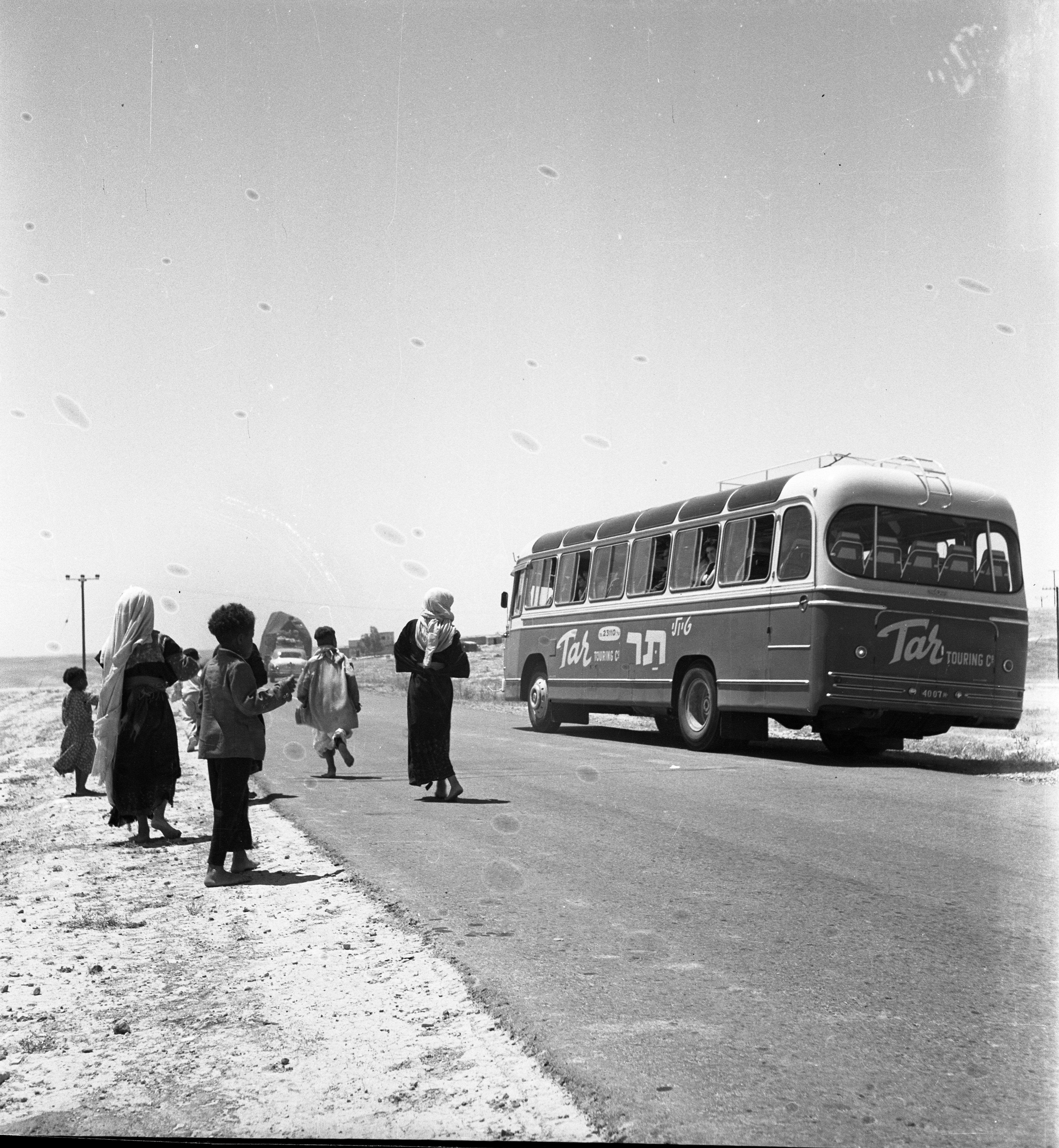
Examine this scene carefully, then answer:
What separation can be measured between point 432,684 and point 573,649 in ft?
33.9

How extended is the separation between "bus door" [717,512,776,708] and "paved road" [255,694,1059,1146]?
4.05 metres

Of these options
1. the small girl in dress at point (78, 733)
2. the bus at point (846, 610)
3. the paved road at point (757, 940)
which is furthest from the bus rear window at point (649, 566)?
the small girl in dress at point (78, 733)

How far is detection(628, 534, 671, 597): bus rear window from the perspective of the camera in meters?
18.5

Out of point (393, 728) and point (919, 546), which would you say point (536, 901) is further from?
point (393, 728)

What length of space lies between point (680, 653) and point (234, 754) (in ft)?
37.2

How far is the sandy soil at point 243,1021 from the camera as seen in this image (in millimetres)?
3498

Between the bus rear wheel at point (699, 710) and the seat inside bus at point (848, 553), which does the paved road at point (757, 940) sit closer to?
the seat inside bus at point (848, 553)

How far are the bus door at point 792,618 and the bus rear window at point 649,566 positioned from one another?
9.79 ft

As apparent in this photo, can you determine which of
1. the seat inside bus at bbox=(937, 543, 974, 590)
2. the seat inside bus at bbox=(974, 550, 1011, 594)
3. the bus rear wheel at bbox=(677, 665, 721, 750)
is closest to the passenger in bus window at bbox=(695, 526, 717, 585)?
the bus rear wheel at bbox=(677, 665, 721, 750)

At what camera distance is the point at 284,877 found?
7.29 meters

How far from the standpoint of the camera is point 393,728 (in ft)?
76.1

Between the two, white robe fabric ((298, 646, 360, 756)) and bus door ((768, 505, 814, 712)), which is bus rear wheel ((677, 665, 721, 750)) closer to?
bus door ((768, 505, 814, 712))

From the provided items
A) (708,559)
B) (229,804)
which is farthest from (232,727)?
(708,559)

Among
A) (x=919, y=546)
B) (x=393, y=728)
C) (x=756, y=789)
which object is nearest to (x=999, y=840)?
(x=756, y=789)
